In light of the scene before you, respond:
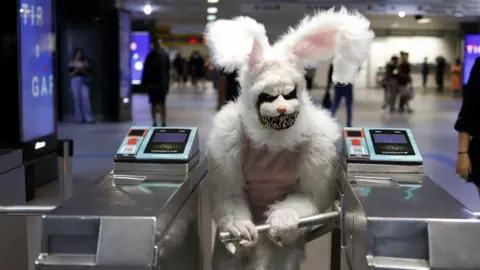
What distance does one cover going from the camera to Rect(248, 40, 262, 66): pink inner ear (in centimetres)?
177

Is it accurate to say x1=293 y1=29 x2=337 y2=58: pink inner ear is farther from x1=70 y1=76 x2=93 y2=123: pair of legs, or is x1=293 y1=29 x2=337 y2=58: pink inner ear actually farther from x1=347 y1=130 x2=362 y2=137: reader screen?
x1=70 y1=76 x2=93 y2=123: pair of legs

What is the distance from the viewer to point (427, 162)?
667 centimetres

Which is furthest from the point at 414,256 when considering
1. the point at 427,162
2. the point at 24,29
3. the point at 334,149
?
the point at 427,162

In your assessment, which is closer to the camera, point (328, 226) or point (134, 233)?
point (134, 233)

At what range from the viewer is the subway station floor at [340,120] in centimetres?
479

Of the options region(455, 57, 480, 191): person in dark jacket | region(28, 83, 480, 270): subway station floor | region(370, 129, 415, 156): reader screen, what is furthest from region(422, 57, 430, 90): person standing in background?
region(370, 129, 415, 156): reader screen

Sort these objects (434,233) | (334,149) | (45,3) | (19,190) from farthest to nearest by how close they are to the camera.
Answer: (45,3) → (19,190) → (334,149) → (434,233)

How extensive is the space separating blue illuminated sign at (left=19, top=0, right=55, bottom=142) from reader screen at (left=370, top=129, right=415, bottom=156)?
3.54 meters

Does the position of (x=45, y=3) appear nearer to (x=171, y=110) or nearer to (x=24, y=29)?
(x=24, y=29)

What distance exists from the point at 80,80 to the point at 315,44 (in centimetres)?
887

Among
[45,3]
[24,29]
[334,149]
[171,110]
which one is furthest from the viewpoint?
[171,110]

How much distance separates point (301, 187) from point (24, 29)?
11.8ft

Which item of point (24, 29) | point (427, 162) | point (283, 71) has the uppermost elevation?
point (24, 29)

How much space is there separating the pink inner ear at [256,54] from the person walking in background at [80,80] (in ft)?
28.7
